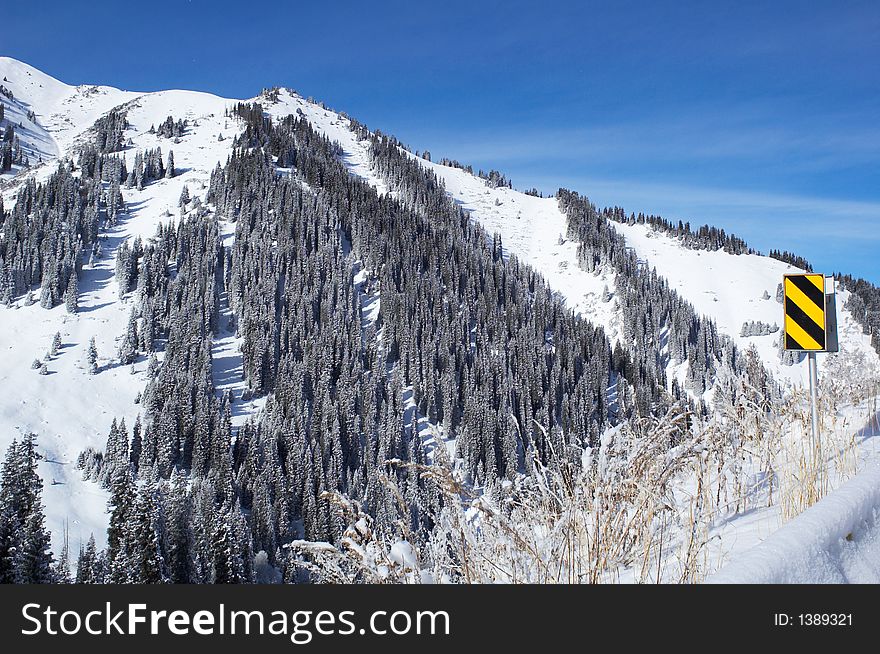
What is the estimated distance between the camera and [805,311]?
269 inches

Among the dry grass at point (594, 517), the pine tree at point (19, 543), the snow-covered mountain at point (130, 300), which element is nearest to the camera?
the dry grass at point (594, 517)

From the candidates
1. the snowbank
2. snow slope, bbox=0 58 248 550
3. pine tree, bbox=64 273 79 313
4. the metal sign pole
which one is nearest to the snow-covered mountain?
snow slope, bbox=0 58 248 550

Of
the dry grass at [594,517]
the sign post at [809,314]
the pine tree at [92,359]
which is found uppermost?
the pine tree at [92,359]

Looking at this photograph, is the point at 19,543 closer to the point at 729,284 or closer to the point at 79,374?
the point at 79,374

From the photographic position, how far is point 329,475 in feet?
209

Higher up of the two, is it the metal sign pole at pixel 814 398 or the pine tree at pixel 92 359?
the pine tree at pixel 92 359

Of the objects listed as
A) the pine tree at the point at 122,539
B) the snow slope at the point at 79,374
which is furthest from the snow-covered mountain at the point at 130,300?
the pine tree at the point at 122,539

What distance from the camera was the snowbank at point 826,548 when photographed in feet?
9.05

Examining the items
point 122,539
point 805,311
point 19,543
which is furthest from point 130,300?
point 805,311

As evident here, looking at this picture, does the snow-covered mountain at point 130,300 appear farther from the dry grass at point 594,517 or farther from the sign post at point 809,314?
the dry grass at point 594,517

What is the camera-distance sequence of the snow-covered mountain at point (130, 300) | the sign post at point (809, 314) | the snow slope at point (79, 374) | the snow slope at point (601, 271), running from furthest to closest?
1. the snow slope at point (601, 271)
2. the snow-covered mountain at point (130, 300)
3. the snow slope at point (79, 374)
4. the sign post at point (809, 314)

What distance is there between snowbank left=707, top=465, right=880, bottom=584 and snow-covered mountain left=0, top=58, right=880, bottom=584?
15.5 feet

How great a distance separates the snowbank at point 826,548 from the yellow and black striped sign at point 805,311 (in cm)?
348

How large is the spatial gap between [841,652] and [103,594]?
4.07 m
